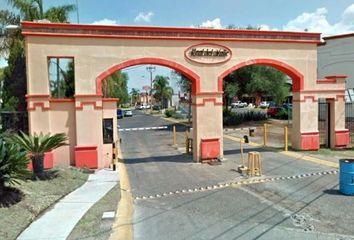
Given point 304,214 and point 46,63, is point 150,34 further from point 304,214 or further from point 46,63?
point 304,214

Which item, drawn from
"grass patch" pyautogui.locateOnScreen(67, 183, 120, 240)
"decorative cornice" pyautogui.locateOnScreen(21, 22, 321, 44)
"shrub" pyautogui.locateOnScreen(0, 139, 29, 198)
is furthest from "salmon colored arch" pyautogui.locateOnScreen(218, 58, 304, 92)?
"shrub" pyautogui.locateOnScreen(0, 139, 29, 198)

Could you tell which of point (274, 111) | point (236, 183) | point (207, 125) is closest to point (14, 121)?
point (207, 125)

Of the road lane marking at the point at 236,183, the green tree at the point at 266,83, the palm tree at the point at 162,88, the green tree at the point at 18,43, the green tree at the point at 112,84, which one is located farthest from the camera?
the palm tree at the point at 162,88

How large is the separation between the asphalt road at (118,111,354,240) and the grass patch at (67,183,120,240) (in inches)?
23.8

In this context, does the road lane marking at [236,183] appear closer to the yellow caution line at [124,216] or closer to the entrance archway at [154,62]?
the yellow caution line at [124,216]

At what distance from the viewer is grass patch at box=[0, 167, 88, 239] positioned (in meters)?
7.27

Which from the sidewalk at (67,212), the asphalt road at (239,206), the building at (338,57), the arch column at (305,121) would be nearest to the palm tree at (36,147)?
the sidewalk at (67,212)

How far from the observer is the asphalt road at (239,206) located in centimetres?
731

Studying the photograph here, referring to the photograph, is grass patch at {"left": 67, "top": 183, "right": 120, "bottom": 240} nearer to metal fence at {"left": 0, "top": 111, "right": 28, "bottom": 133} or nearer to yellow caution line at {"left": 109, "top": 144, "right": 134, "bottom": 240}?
yellow caution line at {"left": 109, "top": 144, "right": 134, "bottom": 240}

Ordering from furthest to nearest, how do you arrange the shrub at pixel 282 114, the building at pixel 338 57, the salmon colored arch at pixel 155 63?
the shrub at pixel 282 114 < the building at pixel 338 57 < the salmon colored arch at pixel 155 63

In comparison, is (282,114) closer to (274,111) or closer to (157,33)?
(274,111)

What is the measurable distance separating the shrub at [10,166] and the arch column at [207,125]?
28.4 ft

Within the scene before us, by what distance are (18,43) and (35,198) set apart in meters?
16.2

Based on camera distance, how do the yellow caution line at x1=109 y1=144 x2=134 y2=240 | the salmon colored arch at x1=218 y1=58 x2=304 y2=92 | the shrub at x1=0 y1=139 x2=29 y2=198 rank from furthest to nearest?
the salmon colored arch at x1=218 y1=58 x2=304 y2=92 → the shrub at x1=0 y1=139 x2=29 y2=198 → the yellow caution line at x1=109 y1=144 x2=134 y2=240
